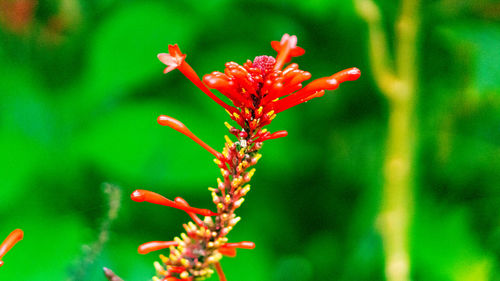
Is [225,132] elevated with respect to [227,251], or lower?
elevated

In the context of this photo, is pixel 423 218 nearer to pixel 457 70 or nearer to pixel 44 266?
pixel 457 70

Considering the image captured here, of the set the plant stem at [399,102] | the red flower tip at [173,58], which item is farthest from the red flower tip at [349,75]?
the plant stem at [399,102]

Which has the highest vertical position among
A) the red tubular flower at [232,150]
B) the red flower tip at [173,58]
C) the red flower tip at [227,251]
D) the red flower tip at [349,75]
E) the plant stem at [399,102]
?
the plant stem at [399,102]

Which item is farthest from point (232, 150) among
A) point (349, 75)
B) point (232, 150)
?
point (349, 75)

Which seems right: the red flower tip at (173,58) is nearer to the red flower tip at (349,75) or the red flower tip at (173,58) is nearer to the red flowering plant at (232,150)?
the red flowering plant at (232,150)

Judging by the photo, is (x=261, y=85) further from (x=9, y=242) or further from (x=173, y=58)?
(x=9, y=242)

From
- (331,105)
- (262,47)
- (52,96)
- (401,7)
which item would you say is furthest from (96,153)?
(401,7)
